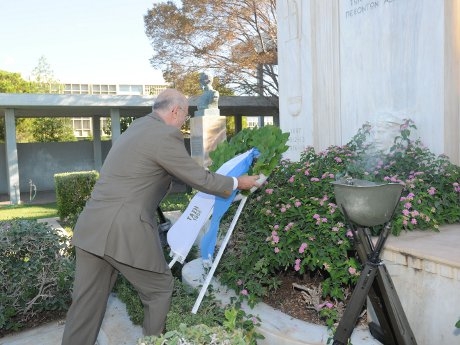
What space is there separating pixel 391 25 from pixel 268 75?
1600 centimetres

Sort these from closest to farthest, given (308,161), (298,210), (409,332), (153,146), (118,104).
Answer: (409,332) < (153,146) < (298,210) < (308,161) < (118,104)

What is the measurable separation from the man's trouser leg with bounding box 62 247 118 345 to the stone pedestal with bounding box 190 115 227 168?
912 centimetres

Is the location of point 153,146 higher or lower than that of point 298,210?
higher

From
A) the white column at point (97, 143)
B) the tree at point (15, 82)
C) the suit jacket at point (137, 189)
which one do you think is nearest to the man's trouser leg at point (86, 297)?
the suit jacket at point (137, 189)

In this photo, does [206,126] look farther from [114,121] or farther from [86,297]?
[86,297]

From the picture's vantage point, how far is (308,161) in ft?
14.6

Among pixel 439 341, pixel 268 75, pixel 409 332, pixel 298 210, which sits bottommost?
pixel 439 341

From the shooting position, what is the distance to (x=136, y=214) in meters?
2.81

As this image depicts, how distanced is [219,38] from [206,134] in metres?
8.51

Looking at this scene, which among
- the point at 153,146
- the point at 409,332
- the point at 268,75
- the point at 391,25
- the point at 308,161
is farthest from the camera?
the point at 268,75

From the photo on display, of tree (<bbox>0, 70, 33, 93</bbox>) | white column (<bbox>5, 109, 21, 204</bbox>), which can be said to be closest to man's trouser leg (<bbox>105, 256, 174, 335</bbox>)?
white column (<bbox>5, 109, 21, 204</bbox>)

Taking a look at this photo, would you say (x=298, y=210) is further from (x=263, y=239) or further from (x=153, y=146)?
(x=153, y=146)

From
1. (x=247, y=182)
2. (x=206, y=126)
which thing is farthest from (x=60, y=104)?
(x=247, y=182)

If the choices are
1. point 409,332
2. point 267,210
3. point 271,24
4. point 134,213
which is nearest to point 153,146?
point 134,213
